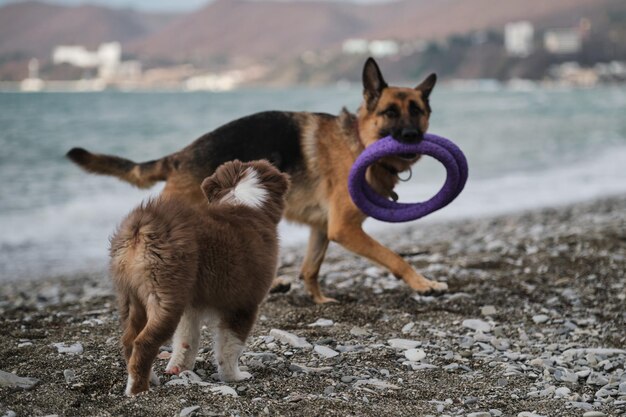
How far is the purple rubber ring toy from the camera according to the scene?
22.7ft

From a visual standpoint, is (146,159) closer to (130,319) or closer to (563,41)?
(130,319)

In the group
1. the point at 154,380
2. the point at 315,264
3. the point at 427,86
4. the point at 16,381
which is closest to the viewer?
the point at 154,380

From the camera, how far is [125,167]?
7270 millimetres

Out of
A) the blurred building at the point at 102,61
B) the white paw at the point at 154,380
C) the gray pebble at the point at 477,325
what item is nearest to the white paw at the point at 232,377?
the white paw at the point at 154,380

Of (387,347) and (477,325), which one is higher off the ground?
(477,325)

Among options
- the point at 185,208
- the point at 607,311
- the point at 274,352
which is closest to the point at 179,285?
the point at 185,208

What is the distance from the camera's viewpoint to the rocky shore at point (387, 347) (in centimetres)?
425

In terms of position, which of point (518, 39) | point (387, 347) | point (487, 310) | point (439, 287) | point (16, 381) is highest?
point (518, 39)

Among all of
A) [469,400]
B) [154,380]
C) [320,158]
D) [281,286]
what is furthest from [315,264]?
[154,380]

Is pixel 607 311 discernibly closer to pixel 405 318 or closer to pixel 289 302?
pixel 405 318

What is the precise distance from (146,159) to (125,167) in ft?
57.8

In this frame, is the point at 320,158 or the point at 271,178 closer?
the point at 271,178

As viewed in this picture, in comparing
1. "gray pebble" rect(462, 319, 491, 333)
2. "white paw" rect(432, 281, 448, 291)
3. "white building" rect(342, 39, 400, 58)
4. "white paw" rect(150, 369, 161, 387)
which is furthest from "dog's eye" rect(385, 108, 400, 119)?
"white building" rect(342, 39, 400, 58)

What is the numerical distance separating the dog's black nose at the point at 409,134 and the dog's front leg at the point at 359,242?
82 centimetres
